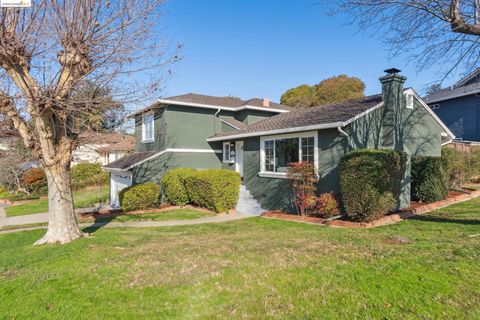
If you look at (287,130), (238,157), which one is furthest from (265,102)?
(287,130)

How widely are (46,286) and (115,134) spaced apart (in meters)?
5.72

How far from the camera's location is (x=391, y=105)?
12.1 meters

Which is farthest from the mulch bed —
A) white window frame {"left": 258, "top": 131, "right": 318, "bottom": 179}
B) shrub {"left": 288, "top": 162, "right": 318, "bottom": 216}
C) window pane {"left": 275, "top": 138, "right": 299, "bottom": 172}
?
window pane {"left": 275, "top": 138, "right": 299, "bottom": 172}

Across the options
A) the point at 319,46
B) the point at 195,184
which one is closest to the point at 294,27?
the point at 319,46

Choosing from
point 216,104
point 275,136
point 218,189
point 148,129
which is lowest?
point 218,189

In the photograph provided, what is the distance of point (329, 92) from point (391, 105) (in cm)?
2710

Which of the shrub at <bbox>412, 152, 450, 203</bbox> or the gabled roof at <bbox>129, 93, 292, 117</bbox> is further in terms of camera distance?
the gabled roof at <bbox>129, 93, 292, 117</bbox>

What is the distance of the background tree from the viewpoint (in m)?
37.5

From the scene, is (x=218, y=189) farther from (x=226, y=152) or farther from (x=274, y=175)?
(x=226, y=152)

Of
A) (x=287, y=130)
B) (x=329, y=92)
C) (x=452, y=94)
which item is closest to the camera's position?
(x=287, y=130)

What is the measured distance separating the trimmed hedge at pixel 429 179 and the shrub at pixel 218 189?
25.6ft

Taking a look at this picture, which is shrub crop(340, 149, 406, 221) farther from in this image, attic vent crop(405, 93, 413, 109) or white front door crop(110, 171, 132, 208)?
white front door crop(110, 171, 132, 208)

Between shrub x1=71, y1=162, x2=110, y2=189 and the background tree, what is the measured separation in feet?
78.1

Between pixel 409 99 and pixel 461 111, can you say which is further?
pixel 461 111
